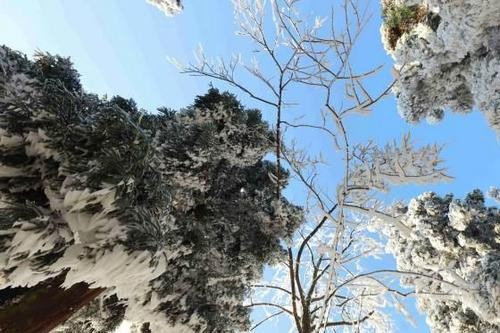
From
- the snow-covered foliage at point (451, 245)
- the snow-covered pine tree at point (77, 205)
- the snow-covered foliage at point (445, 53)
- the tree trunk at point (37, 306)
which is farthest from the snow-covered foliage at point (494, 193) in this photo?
the tree trunk at point (37, 306)

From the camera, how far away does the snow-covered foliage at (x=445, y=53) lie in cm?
891

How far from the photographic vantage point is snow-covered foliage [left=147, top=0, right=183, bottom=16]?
22.1ft

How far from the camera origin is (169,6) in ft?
22.2

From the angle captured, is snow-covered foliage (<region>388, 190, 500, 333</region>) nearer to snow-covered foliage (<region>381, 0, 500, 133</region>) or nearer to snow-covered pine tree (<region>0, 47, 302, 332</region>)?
snow-covered foliage (<region>381, 0, 500, 133</region>)

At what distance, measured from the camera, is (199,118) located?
18.0ft

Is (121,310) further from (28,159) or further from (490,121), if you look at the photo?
(490,121)

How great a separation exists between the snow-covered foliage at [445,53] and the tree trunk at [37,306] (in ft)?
23.9

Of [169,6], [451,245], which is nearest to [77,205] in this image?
[169,6]

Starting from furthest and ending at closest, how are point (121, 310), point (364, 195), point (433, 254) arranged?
point (433, 254) < point (121, 310) < point (364, 195)

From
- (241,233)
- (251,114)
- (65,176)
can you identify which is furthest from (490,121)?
(65,176)

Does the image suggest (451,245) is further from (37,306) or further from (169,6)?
(37,306)

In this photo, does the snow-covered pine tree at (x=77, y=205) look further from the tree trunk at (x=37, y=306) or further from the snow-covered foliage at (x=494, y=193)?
the snow-covered foliage at (x=494, y=193)

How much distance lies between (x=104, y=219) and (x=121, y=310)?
10.1 feet

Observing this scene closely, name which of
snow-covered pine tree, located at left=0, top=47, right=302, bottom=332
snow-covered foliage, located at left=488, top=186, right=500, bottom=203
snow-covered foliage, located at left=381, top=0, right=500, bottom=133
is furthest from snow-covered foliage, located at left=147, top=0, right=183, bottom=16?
snow-covered foliage, located at left=488, top=186, right=500, bottom=203
